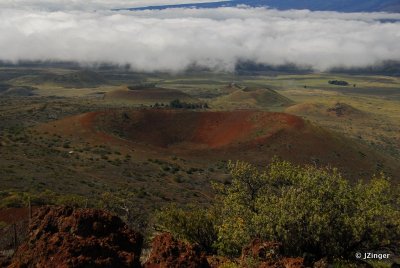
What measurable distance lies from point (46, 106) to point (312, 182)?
11625cm

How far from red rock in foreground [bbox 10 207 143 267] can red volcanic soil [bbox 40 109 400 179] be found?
56888 millimetres

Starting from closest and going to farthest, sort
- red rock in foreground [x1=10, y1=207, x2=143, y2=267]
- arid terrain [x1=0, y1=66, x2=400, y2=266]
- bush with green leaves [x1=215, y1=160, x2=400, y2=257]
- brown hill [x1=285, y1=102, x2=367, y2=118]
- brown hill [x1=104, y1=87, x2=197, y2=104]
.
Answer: red rock in foreground [x1=10, y1=207, x2=143, y2=267] → bush with green leaves [x1=215, y1=160, x2=400, y2=257] → arid terrain [x1=0, y1=66, x2=400, y2=266] → brown hill [x1=285, y1=102, x2=367, y2=118] → brown hill [x1=104, y1=87, x2=197, y2=104]

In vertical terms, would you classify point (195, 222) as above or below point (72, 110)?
above

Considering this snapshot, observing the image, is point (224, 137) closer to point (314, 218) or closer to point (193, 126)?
point (193, 126)

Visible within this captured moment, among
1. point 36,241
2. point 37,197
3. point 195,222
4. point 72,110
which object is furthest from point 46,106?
point 36,241

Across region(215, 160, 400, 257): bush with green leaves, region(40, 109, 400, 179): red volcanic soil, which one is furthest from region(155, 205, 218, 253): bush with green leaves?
region(40, 109, 400, 179): red volcanic soil

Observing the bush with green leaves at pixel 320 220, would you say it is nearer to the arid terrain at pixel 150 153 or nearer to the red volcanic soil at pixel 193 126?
the arid terrain at pixel 150 153

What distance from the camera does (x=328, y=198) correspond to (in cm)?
2225

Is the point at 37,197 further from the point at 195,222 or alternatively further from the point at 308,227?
the point at 308,227

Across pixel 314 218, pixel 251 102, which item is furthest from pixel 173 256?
pixel 251 102

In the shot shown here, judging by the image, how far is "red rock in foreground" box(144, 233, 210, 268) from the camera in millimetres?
15344

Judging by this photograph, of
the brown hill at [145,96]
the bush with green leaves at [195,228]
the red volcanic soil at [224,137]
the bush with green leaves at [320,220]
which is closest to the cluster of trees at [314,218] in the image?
the bush with green leaves at [320,220]

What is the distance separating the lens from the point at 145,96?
180875 millimetres

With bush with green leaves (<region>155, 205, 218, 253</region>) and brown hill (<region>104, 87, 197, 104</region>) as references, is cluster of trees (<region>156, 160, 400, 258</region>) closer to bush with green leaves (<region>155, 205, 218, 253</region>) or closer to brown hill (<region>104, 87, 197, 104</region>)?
bush with green leaves (<region>155, 205, 218, 253</region>)
